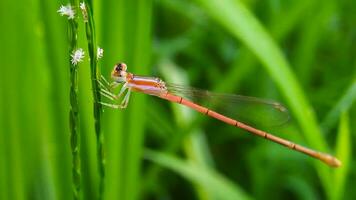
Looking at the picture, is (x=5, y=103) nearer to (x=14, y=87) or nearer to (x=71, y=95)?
(x=14, y=87)

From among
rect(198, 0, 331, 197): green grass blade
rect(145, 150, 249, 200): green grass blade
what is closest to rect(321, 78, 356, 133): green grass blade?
rect(198, 0, 331, 197): green grass blade

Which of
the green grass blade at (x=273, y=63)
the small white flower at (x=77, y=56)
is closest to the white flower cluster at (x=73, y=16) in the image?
the small white flower at (x=77, y=56)

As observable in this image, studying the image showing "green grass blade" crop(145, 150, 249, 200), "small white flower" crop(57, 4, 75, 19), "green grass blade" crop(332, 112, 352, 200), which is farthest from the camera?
"green grass blade" crop(145, 150, 249, 200)

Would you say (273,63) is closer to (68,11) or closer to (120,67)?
(120,67)

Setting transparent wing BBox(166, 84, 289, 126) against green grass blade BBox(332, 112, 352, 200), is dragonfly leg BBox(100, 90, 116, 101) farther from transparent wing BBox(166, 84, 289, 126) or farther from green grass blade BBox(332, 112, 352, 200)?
green grass blade BBox(332, 112, 352, 200)

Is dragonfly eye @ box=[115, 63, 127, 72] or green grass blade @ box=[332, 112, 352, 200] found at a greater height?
dragonfly eye @ box=[115, 63, 127, 72]

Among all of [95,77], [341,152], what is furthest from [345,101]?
[95,77]
